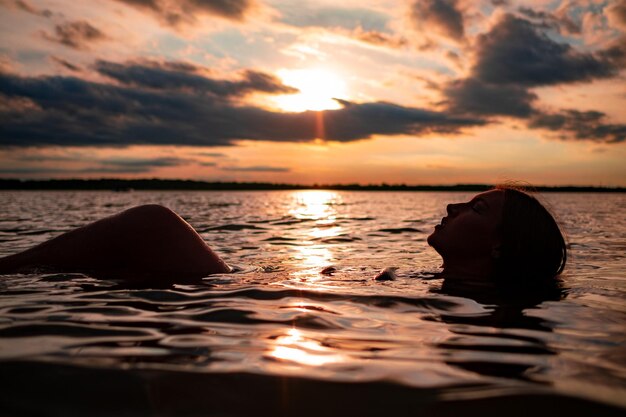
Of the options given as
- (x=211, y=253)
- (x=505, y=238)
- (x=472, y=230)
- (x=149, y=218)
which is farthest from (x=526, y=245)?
(x=149, y=218)

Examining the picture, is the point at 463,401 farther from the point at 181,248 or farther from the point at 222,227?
the point at 222,227

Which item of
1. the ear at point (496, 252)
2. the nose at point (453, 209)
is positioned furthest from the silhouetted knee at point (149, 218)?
the ear at point (496, 252)

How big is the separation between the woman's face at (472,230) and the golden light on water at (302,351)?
3159 mm

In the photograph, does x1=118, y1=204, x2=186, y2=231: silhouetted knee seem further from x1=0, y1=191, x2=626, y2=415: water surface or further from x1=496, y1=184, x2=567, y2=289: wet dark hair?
x1=496, y1=184, x2=567, y2=289: wet dark hair

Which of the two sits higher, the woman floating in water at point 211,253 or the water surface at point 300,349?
the woman floating in water at point 211,253

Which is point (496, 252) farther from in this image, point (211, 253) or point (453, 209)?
point (211, 253)

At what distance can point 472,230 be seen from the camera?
5719 millimetres

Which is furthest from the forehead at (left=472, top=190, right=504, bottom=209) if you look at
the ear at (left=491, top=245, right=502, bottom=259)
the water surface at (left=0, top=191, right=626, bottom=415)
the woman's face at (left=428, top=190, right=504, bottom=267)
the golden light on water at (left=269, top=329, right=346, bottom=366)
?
the golden light on water at (left=269, top=329, right=346, bottom=366)

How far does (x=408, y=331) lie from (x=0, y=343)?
252 centimetres

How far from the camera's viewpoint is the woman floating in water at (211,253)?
514 cm

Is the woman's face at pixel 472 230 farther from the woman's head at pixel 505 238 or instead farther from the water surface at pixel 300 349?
the water surface at pixel 300 349

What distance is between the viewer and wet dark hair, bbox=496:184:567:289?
5535 millimetres

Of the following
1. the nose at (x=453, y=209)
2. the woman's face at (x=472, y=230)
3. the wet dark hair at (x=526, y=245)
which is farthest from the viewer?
the nose at (x=453, y=209)

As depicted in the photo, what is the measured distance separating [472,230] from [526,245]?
0.60 meters
